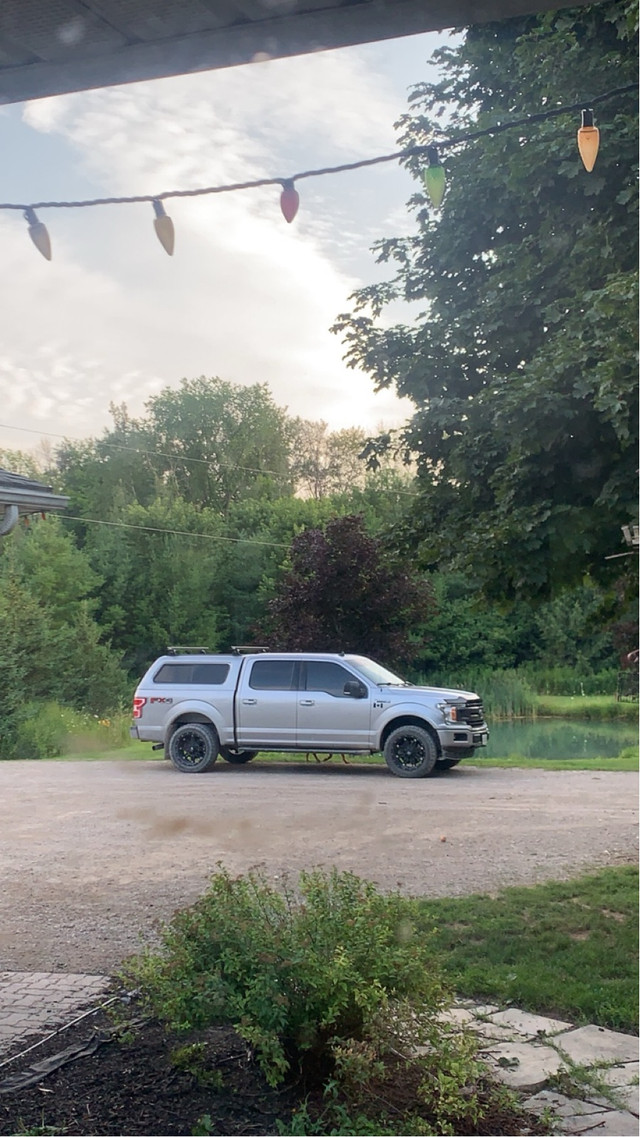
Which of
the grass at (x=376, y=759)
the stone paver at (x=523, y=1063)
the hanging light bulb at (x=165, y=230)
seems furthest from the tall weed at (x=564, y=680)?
the hanging light bulb at (x=165, y=230)

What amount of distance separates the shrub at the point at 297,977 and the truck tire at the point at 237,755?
108 centimetres

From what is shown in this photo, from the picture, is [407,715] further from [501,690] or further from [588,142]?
[588,142]

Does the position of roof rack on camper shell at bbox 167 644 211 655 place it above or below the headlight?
above

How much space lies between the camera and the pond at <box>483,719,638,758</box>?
9.45ft

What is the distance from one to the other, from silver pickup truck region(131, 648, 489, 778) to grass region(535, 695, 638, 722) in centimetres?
20

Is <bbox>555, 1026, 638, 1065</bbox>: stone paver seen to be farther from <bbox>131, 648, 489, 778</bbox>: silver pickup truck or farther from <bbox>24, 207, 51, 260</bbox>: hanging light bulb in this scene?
<bbox>24, 207, 51, 260</bbox>: hanging light bulb

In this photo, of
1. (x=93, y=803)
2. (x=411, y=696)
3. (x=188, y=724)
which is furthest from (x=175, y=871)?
(x=411, y=696)

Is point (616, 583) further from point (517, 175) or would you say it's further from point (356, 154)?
point (356, 154)

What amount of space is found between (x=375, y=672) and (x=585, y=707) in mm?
637

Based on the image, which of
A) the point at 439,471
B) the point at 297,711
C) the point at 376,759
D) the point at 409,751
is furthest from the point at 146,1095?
the point at 439,471

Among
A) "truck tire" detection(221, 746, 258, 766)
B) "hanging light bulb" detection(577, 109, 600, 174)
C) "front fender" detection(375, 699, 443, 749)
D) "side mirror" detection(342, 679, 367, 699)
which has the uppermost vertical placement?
"hanging light bulb" detection(577, 109, 600, 174)

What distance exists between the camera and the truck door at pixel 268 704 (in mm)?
2832

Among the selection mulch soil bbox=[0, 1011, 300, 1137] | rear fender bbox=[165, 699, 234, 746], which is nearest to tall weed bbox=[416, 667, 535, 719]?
rear fender bbox=[165, 699, 234, 746]

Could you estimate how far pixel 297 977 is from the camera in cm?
161
